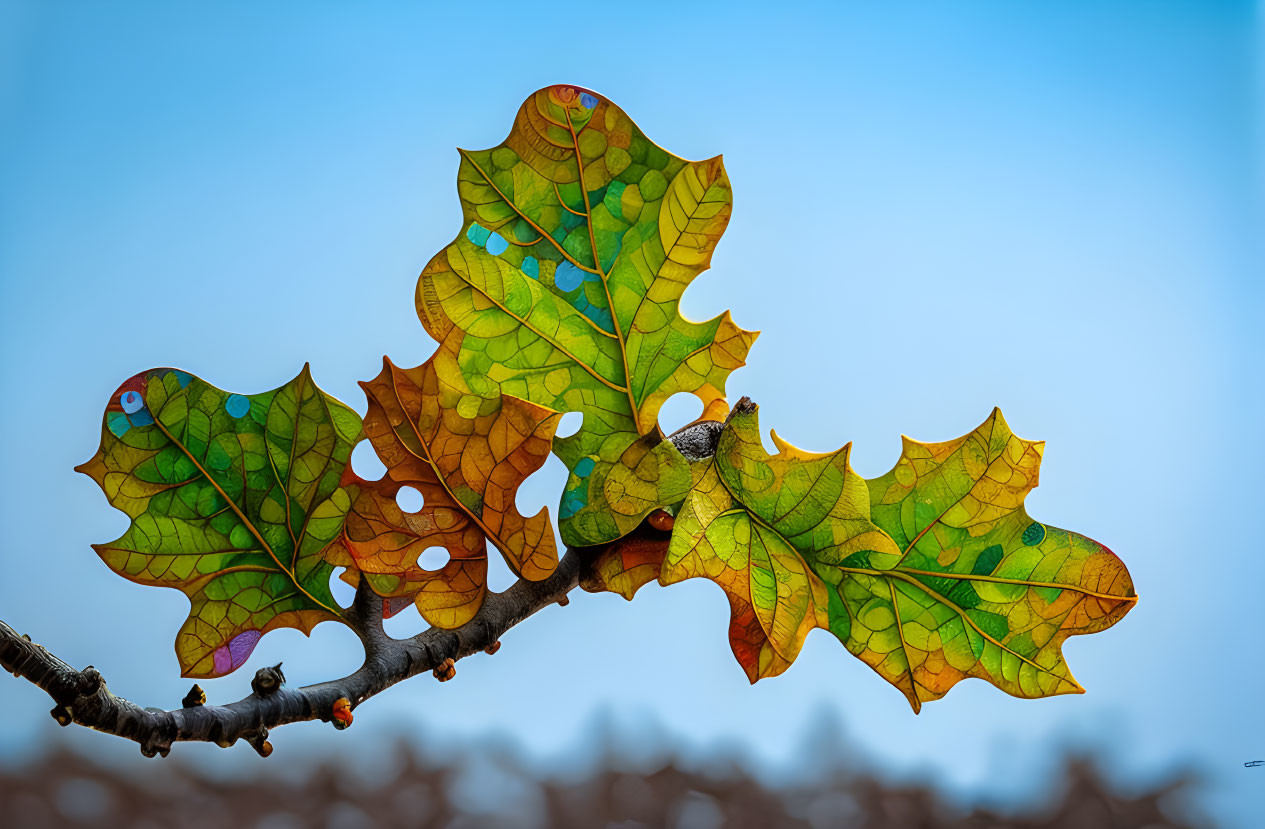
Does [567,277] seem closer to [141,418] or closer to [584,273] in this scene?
[584,273]

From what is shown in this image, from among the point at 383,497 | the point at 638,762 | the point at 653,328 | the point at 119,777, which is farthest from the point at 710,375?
the point at 119,777

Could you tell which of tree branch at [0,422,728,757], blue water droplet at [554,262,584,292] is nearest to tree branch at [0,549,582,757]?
tree branch at [0,422,728,757]

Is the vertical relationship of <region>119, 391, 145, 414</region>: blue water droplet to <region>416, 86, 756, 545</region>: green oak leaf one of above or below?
below

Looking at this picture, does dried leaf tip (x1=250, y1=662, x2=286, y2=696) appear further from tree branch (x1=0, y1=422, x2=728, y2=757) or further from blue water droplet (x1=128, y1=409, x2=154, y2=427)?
blue water droplet (x1=128, y1=409, x2=154, y2=427)

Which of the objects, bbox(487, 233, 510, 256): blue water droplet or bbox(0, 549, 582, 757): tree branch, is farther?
bbox(487, 233, 510, 256): blue water droplet

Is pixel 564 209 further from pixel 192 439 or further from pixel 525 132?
pixel 192 439

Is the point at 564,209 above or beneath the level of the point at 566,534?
above
